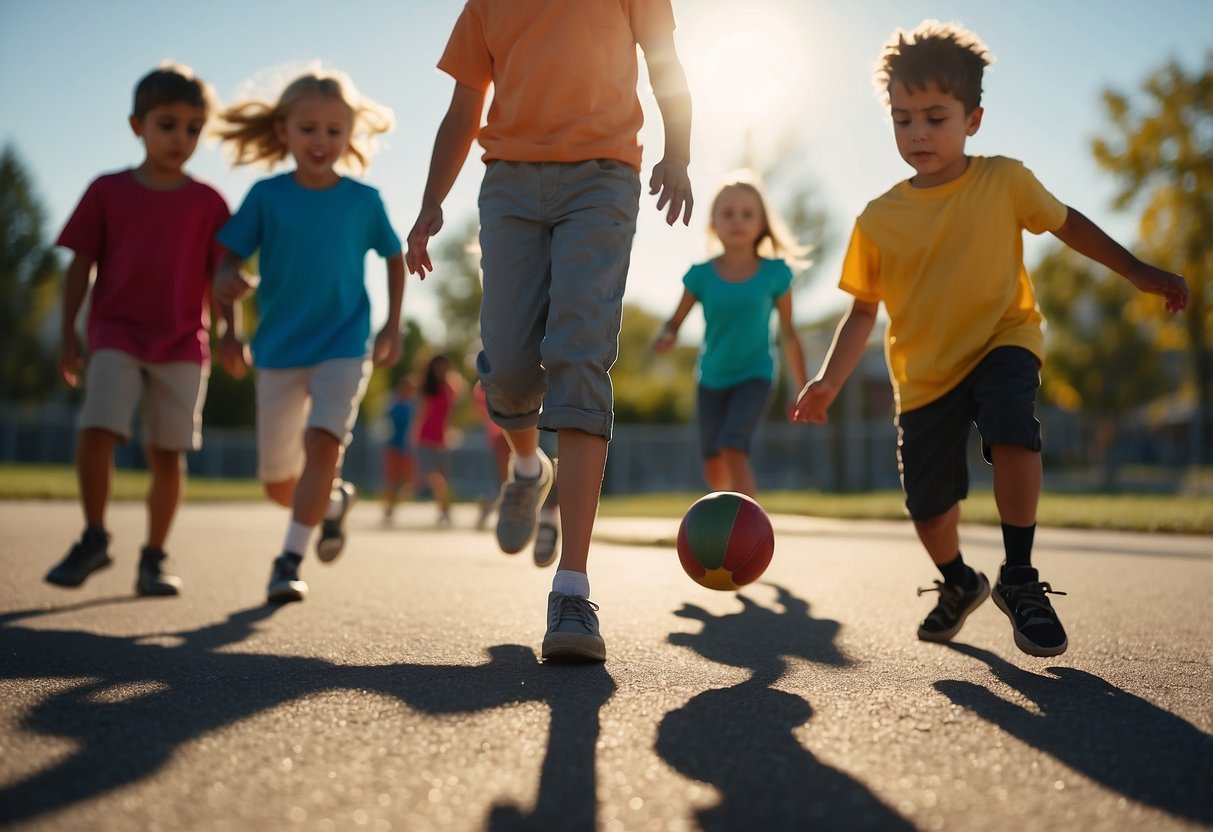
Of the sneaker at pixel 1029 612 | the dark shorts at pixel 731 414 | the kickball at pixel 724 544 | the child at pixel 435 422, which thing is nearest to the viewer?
the sneaker at pixel 1029 612

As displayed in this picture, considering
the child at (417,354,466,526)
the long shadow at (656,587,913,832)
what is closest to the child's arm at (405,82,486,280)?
the long shadow at (656,587,913,832)

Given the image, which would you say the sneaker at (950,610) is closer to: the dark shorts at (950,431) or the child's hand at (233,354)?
the dark shorts at (950,431)

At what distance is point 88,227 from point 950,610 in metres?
4.16

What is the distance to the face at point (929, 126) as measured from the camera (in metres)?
3.71

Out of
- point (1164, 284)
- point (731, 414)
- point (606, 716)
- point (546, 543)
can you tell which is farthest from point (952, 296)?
point (731, 414)

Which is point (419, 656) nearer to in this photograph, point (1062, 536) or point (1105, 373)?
point (1062, 536)

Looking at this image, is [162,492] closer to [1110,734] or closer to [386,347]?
[386,347]

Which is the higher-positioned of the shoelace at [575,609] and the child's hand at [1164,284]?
the child's hand at [1164,284]

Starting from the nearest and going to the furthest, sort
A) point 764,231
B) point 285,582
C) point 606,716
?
point 606,716 → point 285,582 → point 764,231

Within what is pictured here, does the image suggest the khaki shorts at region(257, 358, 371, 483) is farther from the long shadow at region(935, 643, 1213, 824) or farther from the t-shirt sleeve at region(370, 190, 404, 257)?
the long shadow at region(935, 643, 1213, 824)

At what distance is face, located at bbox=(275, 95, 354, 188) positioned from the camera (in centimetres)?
531

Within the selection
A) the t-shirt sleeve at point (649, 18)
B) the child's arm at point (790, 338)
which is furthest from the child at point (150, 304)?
the child's arm at point (790, 338)

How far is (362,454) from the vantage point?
37.1m

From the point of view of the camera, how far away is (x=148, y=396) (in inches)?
215
